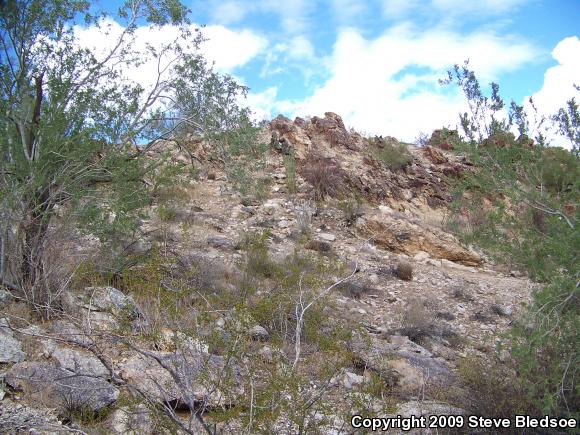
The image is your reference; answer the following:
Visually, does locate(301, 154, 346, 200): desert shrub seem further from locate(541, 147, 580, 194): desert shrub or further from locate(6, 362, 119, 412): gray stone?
locate(6, 362, 119, 412): gray stone

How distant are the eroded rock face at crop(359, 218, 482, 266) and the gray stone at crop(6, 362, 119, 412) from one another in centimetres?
792

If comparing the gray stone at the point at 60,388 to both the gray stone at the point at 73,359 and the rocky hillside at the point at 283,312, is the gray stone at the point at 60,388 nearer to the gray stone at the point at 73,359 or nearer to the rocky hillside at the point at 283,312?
the rocky hillside at the point at 283,312

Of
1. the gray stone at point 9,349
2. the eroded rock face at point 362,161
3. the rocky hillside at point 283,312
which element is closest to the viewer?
the rocky hillside at point 283,312

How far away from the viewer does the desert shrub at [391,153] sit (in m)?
15.1

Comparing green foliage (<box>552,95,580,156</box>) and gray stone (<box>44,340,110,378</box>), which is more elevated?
green foliage (<box>552,95,580,156</box>)

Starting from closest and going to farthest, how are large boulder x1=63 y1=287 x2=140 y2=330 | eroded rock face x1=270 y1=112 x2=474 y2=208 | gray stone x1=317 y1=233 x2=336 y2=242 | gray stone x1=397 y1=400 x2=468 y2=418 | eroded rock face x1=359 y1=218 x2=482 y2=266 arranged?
gray stone x1=397 y1=400 x2=468 y2=418, large boulder x1=63 y1=287 x2=140 y2=330, gray stone x1=317 y1=233 x2=336 y2=242, eroded rock face x1=359 y1=218 x2=482 y2=266, eroded rock face x1=270 y1=112 x2=474 y2=208

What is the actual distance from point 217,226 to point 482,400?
292 inches

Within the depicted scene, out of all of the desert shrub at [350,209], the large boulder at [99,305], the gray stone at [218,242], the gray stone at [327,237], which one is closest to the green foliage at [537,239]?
Result: the large boulder at [99,305]

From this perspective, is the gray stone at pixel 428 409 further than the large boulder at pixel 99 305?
No

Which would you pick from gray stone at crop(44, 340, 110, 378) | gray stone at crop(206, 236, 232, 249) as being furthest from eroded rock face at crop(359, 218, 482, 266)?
gray stone at crop(44, 340, 110, 378)

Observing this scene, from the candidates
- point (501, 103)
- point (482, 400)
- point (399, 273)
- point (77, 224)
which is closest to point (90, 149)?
point (77, 224)

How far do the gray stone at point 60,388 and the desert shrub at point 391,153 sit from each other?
1240 centimetres

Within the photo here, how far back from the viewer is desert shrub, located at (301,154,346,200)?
43.4 feet

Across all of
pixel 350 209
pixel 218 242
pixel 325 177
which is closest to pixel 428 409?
pixel 218 242
